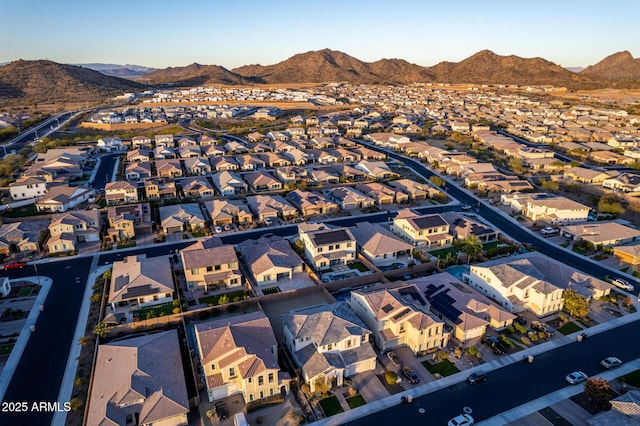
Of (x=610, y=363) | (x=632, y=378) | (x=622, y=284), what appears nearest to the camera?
(x=632, y=378)

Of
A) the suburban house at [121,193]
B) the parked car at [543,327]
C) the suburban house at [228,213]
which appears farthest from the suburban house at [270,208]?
the parked car at [543,327]

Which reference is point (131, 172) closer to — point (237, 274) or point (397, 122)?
point (237, 274)

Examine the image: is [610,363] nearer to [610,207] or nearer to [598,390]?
[598,390]

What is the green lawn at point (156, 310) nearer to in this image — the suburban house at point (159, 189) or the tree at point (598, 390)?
the tree at point (598, 390)

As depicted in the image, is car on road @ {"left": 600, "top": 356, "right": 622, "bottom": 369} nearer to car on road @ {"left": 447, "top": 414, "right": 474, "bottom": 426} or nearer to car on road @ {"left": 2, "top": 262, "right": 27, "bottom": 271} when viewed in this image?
car on road @ {"left": 447, "top": 414, "right": 474, "bottom": 426}

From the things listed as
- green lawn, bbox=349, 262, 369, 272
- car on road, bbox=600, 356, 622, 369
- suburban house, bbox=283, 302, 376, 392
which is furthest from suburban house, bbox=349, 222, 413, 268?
car on road, bbox=600, 356, 622, 369

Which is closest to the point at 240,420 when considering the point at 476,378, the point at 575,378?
the point at 476,378

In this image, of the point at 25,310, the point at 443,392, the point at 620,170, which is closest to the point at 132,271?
the point at 25,310
